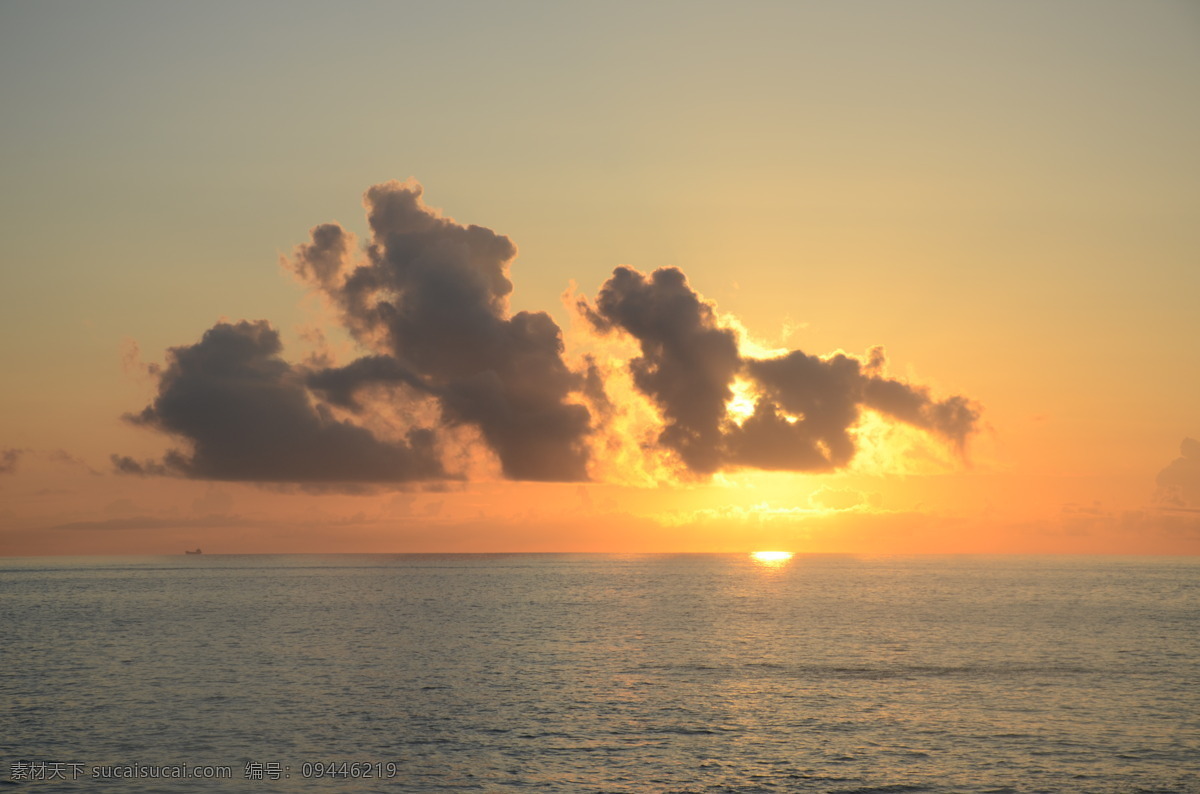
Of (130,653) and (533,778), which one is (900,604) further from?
(533,778)

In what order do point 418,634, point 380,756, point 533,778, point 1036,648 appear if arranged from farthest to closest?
point 418,634
point 1036,648
point 380,756
point 533,778

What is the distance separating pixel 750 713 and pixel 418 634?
225 feet

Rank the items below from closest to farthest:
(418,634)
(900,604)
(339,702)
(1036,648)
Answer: (339,702) < (1036,648) < (418,634) < (900,604)

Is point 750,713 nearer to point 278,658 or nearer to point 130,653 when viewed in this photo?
point 278,658

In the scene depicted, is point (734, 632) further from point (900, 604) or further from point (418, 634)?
point (900, 604)

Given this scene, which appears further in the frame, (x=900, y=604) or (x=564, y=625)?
(x=900, y=604)

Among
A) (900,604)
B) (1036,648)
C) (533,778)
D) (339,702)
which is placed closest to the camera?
(533,778)

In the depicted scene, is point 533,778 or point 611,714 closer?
point 533,778

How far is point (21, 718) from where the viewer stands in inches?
2746

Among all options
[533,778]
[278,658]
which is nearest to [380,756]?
[533,778]

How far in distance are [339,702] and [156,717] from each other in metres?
13.0

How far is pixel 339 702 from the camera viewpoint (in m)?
77.0

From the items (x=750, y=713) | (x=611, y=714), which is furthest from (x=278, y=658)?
(x=750, y=713)

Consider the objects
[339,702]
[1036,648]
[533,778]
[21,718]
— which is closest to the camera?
[533,778]
